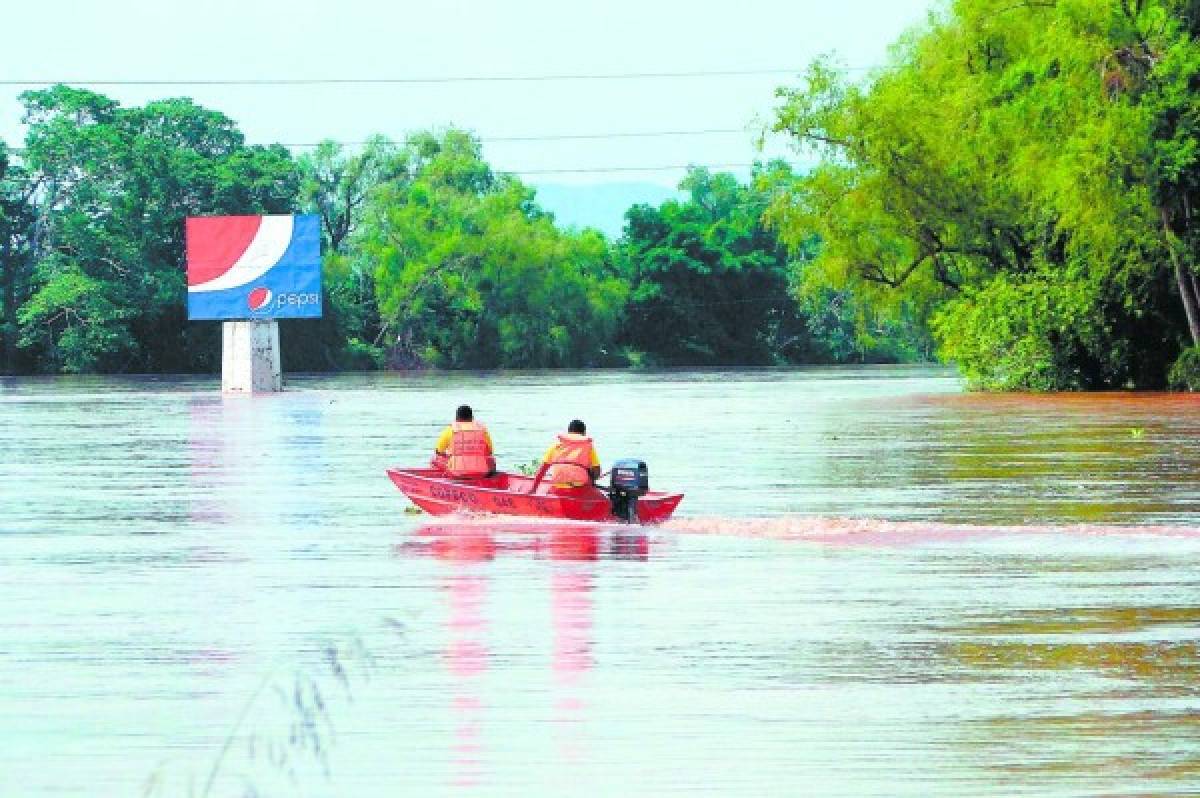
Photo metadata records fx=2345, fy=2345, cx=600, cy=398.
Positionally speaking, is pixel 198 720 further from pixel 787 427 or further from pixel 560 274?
pixel 560 274

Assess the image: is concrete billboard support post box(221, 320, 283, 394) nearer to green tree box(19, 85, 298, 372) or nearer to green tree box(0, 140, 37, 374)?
green tree box(19, 85, 298, 372)

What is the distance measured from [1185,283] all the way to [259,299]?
119 feet

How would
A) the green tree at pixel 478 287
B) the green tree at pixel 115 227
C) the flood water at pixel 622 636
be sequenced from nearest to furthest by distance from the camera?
the flood water at pixel 622 636
the green tree at pixel 115 227
the green tree at pixel 478 287

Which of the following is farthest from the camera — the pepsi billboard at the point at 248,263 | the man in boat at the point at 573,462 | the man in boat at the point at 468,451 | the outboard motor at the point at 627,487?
the pepsi billboard at the point at 248,263

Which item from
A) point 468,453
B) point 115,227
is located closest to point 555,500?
point 468,453

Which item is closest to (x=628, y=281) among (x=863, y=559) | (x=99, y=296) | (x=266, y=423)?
(x=99, y=296)

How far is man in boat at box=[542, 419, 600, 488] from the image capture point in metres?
25.7

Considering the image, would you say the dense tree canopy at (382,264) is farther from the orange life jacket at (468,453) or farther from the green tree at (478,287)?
the orange life jacket at (468,453)

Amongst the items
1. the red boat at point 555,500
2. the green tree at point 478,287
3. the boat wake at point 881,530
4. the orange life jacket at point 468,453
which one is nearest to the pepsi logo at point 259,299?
the green tree at point 478,287

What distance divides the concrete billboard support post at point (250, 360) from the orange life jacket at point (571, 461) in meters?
59.4

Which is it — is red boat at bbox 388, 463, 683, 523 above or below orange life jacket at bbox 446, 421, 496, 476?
below

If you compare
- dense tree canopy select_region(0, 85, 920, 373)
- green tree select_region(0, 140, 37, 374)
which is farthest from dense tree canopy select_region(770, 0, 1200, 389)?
green tree select_region(0, 140, 37, 374)

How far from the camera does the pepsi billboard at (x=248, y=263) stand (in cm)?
8575

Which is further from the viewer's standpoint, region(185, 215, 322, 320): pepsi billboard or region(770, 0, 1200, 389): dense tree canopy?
region(185, 215, 322, 320): pepsi billboard
